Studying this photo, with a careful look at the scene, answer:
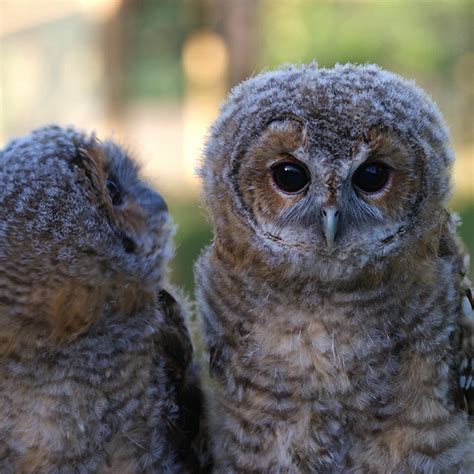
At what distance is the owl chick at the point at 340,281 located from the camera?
1.57 meters

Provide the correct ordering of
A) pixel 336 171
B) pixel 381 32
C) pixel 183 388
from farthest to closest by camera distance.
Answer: pixel 381 32
pixel 183 388
pixel 336 171

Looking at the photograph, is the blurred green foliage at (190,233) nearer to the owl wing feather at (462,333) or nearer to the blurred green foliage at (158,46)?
the blurred green foliage at (158,46)

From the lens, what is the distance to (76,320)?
65.9 inches

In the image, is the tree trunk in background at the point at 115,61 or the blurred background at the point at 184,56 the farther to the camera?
the blurred background at the point at 184,56

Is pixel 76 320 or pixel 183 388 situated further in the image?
pixel 183 388

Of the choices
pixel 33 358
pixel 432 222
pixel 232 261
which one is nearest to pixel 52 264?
pixel 33 358

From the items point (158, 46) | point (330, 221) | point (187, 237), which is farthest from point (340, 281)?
point (158, 46)

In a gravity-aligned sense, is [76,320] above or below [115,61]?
below

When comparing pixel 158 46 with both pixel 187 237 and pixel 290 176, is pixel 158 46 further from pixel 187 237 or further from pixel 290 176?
pixel 290 176

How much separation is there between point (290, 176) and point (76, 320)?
554 millimetres

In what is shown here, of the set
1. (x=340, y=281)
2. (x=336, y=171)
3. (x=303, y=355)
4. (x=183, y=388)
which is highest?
(x=336, y=171)

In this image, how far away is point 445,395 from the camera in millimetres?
1668

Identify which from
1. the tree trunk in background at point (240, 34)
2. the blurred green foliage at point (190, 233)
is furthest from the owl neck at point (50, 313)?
the tree trunk in background at point (240, 34)

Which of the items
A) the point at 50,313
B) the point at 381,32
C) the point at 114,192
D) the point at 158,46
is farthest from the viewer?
the point at 381,32
